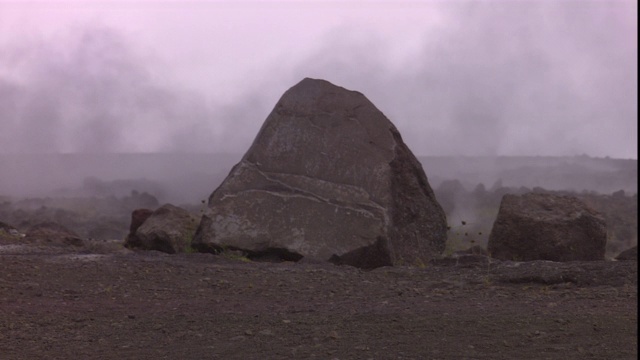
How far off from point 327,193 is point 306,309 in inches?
123

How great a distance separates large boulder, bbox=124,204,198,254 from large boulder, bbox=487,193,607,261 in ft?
11.5

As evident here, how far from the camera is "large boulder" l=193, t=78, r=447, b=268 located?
944 cm

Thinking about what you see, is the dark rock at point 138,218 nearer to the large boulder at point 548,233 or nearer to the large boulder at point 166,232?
the large boulder at point 166,232

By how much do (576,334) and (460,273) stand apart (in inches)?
87.5

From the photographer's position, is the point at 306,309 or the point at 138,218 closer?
the point at 306,309

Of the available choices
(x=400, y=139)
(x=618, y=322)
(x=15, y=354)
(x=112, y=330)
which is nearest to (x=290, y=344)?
(x=112, y=330)

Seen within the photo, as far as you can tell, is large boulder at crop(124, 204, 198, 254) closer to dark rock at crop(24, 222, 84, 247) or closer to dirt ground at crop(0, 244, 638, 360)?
dark rock at crop(24, 222, 84, 247)

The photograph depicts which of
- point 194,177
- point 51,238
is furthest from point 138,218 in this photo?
point 194,177

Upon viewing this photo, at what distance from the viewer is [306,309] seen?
6898 mm

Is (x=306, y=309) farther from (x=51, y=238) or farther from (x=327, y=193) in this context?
(x=51, y=238)

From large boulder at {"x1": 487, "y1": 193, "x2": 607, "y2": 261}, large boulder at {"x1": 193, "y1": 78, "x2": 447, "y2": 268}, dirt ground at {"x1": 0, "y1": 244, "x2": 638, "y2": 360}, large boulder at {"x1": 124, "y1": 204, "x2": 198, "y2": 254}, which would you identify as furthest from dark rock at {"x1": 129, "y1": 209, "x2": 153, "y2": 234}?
large boulder at {"x1": 487, "y1": 193, "x2": 607, "y2": 261}

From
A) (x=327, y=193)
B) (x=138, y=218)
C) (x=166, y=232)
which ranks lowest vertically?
(x=166, y=232)

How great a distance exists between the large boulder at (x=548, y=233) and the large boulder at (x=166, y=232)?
3.51m

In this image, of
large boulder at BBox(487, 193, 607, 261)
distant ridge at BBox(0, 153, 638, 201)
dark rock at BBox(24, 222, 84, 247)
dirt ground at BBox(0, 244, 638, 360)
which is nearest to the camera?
dirt ground at BBox(0, 244, 638, 360)
